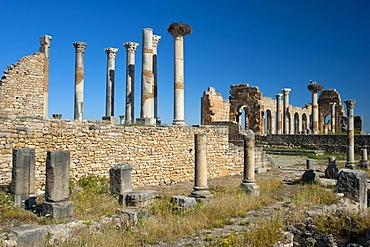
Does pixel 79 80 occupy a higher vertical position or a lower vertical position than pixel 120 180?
higher

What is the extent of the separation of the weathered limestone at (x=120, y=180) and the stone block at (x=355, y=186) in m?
6.11

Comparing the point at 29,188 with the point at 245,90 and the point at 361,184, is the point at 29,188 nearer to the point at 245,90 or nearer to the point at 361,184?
the point at 361,184

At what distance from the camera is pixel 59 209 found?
7.59m

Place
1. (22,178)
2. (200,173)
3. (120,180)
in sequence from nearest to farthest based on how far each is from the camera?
1. (22,178)
2. (120,180)
3. (200,173)

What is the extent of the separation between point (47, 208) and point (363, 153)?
1545 cm

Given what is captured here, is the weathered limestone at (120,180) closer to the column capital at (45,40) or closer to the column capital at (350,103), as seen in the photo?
the column capital at (45,40)

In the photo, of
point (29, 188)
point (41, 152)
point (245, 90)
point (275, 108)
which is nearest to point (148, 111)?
point (41, 152)

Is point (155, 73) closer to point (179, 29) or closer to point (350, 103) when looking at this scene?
point (179, 29)

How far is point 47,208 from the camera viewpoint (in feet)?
25.2

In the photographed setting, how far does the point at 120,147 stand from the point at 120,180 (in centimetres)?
285

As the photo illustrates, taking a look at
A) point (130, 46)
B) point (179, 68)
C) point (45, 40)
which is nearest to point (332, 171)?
point (179, 68)

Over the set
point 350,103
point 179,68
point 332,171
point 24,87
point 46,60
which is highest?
point 46,60

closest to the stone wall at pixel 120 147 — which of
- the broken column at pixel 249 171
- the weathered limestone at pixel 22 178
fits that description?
the weathered limestone at pixel 22 178

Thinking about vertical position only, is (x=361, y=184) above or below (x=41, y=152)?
below
